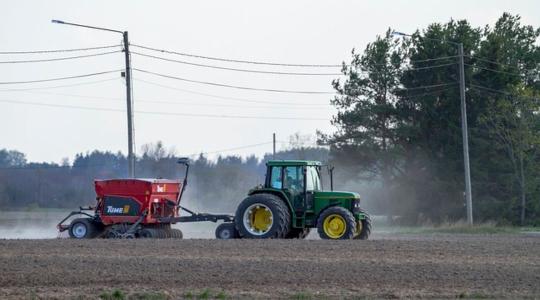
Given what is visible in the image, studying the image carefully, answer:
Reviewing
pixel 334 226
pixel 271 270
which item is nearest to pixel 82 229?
pixel 334 226

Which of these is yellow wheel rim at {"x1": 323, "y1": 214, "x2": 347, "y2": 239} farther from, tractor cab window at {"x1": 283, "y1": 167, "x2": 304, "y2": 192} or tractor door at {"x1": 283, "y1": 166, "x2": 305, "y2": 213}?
tractor cab window at {"x1": 283, "y1": 167, "x2": 304, "y2": 192}

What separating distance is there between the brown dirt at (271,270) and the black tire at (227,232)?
3794 mm

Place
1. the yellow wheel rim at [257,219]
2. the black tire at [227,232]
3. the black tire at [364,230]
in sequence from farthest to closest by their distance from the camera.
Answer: the black tire at [227,232], the black tire at [364,230], the yellow wheel rim at [257,219]

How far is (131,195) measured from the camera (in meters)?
28.3

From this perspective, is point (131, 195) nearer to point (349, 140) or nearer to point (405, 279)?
point (405, 279)

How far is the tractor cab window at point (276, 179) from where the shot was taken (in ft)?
85.8

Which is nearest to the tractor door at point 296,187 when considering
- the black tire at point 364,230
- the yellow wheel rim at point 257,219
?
the yellow wheel rim at point 257,219

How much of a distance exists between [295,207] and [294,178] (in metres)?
0.81

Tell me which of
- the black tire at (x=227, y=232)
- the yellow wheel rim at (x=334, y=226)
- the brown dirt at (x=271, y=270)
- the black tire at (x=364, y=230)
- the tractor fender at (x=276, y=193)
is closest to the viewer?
the brown dirt at (x=271, y=270)

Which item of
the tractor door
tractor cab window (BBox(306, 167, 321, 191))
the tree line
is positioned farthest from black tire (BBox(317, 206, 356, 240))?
the tree line

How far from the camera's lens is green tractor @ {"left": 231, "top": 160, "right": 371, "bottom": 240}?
83.3 feet

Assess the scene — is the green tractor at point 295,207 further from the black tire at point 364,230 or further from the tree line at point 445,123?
the tree line at point 445,123

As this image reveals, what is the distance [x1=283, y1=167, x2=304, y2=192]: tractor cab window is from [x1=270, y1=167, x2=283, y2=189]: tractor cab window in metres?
0.15

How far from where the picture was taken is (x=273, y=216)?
2536 cm
